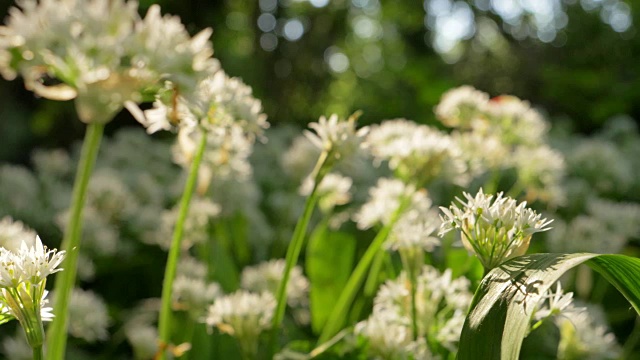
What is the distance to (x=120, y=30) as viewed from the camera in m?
0.59

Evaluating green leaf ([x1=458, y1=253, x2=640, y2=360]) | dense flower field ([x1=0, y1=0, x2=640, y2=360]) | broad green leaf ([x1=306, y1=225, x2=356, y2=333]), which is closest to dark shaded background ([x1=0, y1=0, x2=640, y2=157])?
dense flower field ([x1=0, y1=0, x2=640, y2=360])

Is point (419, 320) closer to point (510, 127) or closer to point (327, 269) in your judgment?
point (327, 269)

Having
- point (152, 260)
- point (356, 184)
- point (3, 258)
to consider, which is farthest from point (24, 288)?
point (356, 184)

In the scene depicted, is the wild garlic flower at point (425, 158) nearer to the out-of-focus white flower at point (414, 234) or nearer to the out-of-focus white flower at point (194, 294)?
the out-of-focus white flower at point (414, 234)

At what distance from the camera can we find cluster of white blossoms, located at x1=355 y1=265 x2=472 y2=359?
866 millimetres

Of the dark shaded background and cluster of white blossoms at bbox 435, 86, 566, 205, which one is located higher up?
the dark shaded background

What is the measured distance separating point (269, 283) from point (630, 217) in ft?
2.85

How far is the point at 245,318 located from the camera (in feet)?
3.05

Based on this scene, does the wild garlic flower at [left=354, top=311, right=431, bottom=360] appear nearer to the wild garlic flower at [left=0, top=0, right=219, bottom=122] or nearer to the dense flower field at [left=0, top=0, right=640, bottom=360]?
the dense flower field at [left=0, top=0, right=640, bottom=360]

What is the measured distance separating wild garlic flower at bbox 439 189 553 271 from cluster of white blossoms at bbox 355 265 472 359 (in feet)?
0.78

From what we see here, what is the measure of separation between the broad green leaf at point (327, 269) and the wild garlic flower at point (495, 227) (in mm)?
773

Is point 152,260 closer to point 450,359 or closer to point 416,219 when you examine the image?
point 416,219

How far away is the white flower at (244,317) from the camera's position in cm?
93

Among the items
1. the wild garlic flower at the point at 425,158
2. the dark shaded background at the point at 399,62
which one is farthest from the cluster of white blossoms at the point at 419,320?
the dark shaded background at the point at 399,62
